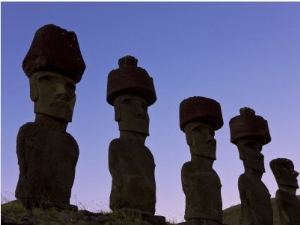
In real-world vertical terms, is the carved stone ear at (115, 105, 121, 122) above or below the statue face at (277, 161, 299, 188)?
below

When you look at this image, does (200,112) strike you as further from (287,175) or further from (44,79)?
(44,79)

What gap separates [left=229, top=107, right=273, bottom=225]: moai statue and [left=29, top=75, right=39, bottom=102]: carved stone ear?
4758mm

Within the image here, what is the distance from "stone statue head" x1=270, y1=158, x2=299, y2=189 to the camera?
1170 centimetres

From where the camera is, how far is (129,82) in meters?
8.95

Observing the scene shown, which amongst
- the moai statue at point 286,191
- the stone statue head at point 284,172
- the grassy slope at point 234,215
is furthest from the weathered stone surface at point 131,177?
the grassy slope at point 234,215

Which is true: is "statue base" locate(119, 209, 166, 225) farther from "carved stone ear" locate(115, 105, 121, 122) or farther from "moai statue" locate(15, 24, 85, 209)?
"carved stone ear" locate(115, 105, 121, 122)

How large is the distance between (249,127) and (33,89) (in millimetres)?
5211

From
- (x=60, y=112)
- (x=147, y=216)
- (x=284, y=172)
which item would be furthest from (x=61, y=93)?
(x=284, y=172)

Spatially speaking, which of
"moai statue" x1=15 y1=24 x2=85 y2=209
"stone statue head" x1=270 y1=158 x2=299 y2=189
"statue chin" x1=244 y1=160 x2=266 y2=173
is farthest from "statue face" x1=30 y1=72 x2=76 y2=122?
"stone statue head" x1=270 y1=158 x2=299 y2=189

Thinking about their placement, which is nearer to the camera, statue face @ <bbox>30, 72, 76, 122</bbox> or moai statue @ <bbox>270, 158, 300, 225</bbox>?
statue face @ <bbox>30, 72, 76, 122</bbox>

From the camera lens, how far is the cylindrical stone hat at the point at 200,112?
10.1m

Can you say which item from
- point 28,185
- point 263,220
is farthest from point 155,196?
point 263,220

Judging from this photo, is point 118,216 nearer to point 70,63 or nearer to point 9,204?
point 9,204

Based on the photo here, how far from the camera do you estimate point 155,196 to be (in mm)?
8398
